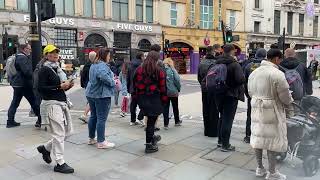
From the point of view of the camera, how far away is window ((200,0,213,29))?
133 ft

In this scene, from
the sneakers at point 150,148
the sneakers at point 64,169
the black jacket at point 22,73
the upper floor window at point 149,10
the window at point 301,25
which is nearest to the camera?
the sneakers at point 64,169

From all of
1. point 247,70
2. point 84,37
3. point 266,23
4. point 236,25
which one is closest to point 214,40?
point 236,25

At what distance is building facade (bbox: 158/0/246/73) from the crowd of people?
31.2 metres

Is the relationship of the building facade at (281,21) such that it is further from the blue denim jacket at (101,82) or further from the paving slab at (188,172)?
the paving slab at (188,172)

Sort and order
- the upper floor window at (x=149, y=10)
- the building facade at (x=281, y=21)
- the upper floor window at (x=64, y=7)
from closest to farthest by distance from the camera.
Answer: the upper floor window at (x=64, y=7) → the upper floor window at (x=149, y=10) → the building facade at (x=281, y=21)

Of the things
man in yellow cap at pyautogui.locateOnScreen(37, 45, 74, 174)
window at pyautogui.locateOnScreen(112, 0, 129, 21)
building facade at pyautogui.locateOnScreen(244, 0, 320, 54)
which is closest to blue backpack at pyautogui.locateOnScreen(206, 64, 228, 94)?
man in yellow cap at pyautogui.locateOnScreen(37, 45, 74, 174)

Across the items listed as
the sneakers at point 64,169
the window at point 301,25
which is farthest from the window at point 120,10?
the sneakers at point 64,169

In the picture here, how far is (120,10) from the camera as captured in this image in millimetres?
35094

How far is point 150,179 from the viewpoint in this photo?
4828mm

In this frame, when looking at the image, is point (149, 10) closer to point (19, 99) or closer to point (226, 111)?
point (19, 99)

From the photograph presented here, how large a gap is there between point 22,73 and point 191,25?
33.1 meters

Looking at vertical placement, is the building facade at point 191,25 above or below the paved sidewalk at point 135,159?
above

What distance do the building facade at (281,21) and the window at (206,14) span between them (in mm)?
4828

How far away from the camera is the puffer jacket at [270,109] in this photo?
4438 millimetres
